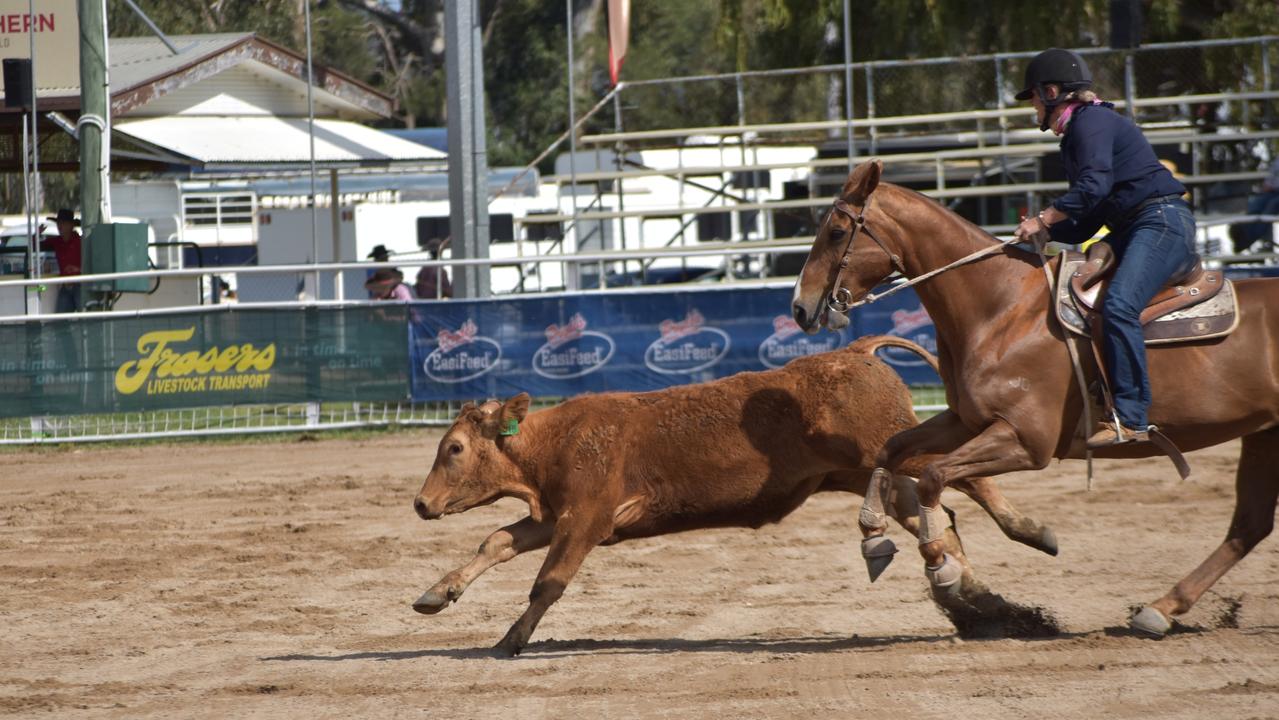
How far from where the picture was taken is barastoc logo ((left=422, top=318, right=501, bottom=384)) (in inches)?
628

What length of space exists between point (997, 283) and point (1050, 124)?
82 cm

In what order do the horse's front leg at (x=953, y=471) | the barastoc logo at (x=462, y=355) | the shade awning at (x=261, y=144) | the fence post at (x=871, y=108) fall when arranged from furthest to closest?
1. the shade awning at (x=261, y=144)
2. the fence post at (x=871, y=108)
3. the barastoc logo at (x=462, y=355)
4. the horse's front leg at (x=953, y=471)

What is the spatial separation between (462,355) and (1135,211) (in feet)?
32.2

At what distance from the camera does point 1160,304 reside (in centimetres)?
709

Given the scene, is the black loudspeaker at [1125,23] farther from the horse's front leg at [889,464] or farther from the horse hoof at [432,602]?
the horse hoof at [432,602]

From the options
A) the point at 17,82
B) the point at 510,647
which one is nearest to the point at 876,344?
the point at 510,647

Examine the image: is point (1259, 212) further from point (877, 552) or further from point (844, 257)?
point (877, 552)

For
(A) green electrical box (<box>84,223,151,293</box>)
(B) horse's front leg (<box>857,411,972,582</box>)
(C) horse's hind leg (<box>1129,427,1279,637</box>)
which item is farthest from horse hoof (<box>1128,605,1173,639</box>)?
(A) green electrical box (<box>84,223,151,293</box>)

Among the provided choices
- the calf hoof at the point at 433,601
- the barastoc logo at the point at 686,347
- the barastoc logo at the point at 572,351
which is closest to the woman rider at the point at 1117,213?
the calf hoof at the point at 433,601

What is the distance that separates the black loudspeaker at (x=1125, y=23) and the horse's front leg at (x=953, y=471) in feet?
41.7

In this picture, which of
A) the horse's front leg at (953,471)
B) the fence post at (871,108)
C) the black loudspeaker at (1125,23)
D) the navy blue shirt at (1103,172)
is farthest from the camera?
the fence post at (871,108)

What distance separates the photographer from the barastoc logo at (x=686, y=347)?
52.0ft

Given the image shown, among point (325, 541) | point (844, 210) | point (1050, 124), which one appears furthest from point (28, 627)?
point (1050, 124)

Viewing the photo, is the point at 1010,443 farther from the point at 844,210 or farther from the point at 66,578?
the point at 66,578
